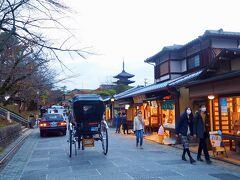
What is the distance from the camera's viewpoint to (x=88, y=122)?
13.4 metres

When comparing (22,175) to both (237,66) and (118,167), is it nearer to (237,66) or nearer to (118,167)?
(118,167)

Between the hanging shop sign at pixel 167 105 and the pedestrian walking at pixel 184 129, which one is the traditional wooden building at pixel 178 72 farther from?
the pedestrian walking at pixel 184 129

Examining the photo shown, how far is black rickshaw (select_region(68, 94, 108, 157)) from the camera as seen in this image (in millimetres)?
12977

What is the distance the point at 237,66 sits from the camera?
12320mm

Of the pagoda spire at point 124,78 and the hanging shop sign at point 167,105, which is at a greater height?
the pagoda spire at point 124,78

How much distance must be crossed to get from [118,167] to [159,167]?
4.43 ft

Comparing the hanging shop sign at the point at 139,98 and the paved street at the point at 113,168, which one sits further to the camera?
the hanging shop sign at the point at 139,98

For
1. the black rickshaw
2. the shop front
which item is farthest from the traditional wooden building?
the black rickshaw

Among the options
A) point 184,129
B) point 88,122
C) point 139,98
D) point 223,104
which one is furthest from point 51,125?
point 184,129

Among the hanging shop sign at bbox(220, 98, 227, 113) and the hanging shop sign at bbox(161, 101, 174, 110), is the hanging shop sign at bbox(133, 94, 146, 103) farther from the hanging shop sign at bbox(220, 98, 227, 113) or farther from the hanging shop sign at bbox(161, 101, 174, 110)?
the hanging shop sign at bbox(220, 98, 227, 113)

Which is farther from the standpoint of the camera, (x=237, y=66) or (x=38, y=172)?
(x=237, y=66)

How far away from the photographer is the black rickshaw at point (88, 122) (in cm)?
1298

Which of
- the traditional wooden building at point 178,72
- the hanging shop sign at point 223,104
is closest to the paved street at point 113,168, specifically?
the hanging shop sign at point 223,104

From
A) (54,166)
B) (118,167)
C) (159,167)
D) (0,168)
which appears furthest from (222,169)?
(0,168)
